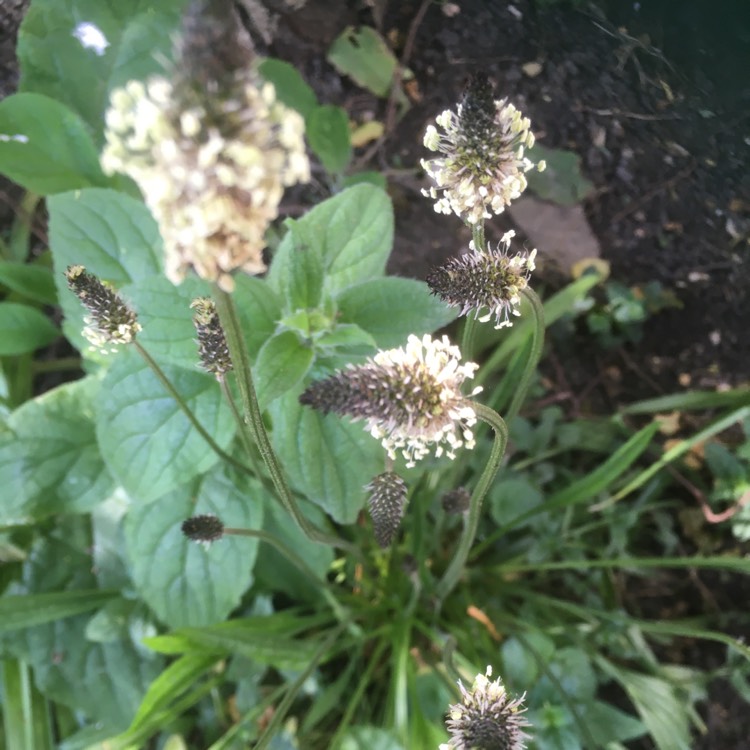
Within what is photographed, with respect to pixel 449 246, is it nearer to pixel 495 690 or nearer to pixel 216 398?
pixel 216 398

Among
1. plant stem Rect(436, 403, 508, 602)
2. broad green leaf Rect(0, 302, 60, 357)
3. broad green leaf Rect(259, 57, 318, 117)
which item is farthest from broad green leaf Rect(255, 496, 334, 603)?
broad green leaf Rect(259, 57, 318, 117)

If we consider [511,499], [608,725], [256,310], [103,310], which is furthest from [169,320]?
[608,725]

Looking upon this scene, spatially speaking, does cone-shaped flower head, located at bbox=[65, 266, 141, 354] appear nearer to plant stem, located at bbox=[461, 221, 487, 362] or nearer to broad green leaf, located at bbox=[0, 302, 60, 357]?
plant stem, located at bbox=[461, 221, 487, 362]

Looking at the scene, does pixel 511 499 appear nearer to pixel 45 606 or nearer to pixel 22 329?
pixel 45 606

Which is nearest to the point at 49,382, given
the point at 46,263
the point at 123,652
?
the point at 46,263

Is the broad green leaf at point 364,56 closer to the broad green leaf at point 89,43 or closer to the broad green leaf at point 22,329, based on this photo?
the broad green leaf at point 89,43

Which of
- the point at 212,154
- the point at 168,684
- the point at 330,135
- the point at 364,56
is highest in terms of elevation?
the point at 364,56
